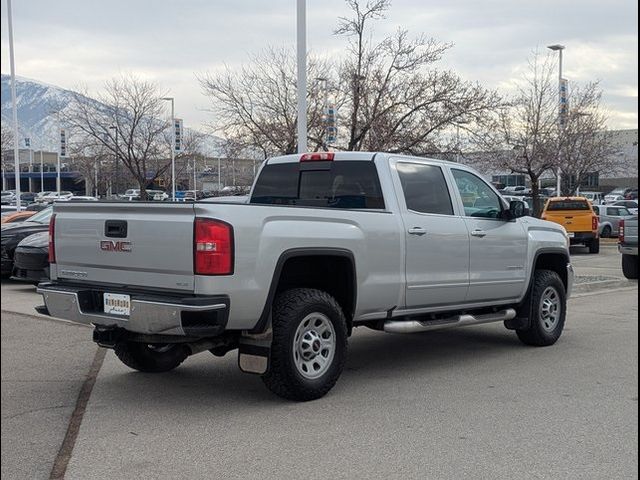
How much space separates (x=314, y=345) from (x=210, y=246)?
1.38 metres

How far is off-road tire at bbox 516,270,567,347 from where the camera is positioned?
8461 mm

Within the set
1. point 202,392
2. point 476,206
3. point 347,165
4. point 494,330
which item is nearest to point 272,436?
point 202,392

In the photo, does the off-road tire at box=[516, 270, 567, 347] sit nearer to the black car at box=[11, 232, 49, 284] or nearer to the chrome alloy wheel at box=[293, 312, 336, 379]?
the chrome alloy wheel at box=[293, 312, 336, 379]

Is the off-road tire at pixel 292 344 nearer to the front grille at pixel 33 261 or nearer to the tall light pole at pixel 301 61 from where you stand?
the tall light pole at pixel 301 61

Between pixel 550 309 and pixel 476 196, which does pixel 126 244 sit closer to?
pixel 476 196

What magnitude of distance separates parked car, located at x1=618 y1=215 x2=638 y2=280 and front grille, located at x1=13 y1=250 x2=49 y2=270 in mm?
11504

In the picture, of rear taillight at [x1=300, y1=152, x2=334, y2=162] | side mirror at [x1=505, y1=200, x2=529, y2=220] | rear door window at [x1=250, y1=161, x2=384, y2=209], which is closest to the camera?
rear door window at [x1=250, y1=161, x2=384, y2=209]

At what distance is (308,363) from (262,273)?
38.5 inches

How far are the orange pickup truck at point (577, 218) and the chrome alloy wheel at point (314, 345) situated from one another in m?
18.7

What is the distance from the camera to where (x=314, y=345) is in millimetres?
6234

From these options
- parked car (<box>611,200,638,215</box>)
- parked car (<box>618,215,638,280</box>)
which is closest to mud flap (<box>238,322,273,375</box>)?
parked car (<box>618,215,638,280</box>)

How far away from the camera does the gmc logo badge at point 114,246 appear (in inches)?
230

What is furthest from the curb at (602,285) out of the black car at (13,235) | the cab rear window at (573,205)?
the black car at (13,235)

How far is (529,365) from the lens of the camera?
7625 millimetres
